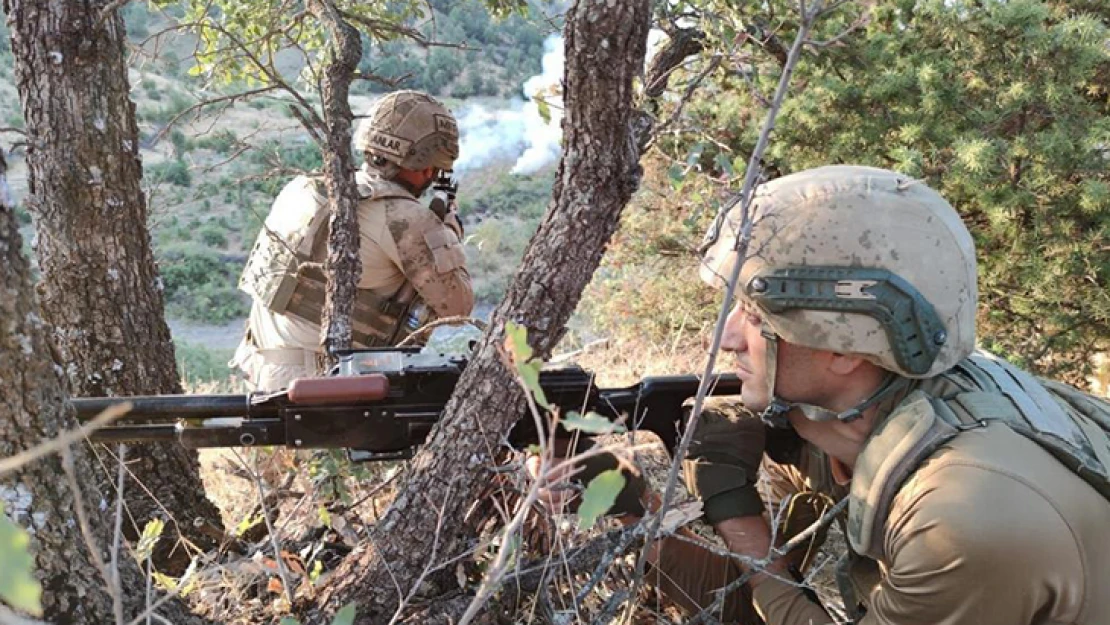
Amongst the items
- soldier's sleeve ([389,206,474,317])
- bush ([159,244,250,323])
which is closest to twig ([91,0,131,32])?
soldier's sleeve ([389,206,474,317])

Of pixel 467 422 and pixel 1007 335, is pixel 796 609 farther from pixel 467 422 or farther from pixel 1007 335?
pixel 1007 335

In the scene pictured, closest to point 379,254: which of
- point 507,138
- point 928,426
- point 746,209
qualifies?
point 746,209

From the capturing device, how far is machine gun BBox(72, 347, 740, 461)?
242 centimetres

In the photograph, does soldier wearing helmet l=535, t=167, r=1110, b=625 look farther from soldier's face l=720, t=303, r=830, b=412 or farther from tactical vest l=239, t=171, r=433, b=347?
tactical vest l=239, t=171, r=433, b=347

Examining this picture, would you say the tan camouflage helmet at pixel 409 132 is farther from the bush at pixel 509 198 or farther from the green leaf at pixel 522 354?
the bush at pixel 509 198

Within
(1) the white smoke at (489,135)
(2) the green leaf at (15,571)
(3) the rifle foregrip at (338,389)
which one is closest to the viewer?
(2) the green leaf at (15,571)

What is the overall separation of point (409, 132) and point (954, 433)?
314 centimetres

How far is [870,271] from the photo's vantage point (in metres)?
2.12

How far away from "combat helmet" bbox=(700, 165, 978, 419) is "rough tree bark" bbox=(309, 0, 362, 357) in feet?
6.21

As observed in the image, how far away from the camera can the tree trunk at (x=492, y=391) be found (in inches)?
96.1

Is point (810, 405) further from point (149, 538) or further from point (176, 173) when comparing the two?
point (176, 173)

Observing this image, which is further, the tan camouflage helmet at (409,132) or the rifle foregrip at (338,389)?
the tan camouflage helmet at (409,132)

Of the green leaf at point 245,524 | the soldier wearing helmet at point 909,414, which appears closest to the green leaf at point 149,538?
the green leaf at point 245,524

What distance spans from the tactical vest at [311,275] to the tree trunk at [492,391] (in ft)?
5.99
